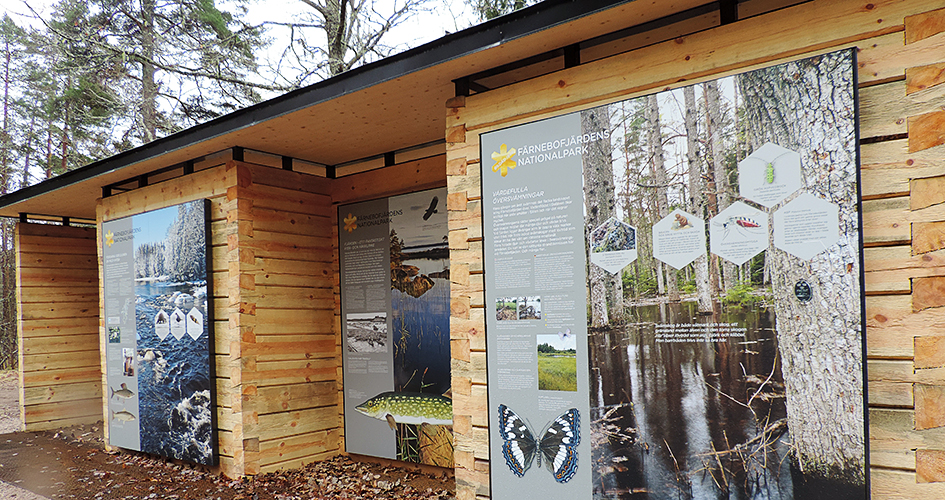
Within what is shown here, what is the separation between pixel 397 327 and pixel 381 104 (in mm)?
2304

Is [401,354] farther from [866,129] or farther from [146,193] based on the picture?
[866,129]

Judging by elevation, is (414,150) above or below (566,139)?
above

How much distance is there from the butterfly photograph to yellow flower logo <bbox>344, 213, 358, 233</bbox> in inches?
129

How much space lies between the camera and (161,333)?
637cm

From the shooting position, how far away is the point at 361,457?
6285 mm

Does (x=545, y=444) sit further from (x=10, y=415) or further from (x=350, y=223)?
(x=10, y=415)

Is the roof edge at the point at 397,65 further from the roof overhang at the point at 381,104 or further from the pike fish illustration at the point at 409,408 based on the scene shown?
the pike fish illustration at the point at 409,408

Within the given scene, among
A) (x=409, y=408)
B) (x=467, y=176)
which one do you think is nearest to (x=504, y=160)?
(x=467, y=176)

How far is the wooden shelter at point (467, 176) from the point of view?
2574 millimetres

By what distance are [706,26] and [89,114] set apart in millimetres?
14413

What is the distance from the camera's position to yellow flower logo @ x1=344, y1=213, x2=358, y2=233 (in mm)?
6398

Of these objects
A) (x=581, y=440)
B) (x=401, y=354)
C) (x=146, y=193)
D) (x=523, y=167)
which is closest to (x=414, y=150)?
(x=401, y=354)

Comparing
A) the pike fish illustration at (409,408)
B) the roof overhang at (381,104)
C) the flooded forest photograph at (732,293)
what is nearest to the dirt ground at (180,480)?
the pike fish illustration at (409,408)

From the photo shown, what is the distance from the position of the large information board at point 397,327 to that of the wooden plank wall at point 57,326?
571 centimetres
